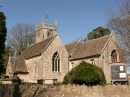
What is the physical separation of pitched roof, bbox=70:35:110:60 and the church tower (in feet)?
51.9

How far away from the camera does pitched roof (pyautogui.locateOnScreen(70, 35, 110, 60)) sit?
29.2m

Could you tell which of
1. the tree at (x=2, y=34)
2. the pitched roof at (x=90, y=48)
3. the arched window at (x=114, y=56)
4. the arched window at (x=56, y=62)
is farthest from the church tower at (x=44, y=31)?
the tree at (x=2, y=34)

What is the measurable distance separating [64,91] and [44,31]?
1380 inches

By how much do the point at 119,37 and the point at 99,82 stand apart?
633 centimetres

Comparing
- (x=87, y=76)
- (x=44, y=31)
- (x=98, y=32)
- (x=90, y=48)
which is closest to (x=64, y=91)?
(x=87, y=76)

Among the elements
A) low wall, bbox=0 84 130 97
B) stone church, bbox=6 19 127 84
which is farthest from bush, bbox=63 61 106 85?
stone church, bbox=6 19 127 84

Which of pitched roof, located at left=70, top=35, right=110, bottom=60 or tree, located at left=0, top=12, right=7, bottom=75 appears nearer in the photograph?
tree, located at left=0, top=12, right=7, bottom=75

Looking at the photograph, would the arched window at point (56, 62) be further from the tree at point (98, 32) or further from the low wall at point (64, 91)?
the tree at point (98, 32)

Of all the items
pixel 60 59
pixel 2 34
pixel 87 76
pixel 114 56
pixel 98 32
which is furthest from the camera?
pixel 98 32

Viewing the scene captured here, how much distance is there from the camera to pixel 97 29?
57.5 metres

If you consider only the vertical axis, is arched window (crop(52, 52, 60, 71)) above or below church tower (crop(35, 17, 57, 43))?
below

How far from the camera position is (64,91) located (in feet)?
49.1

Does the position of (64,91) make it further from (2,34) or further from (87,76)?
(2,34)

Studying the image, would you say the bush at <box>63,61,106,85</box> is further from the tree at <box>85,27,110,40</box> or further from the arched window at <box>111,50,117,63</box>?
the tree at <box>85,27,110,40</box>
